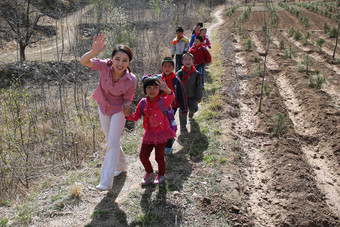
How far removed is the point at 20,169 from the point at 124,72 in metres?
2.71

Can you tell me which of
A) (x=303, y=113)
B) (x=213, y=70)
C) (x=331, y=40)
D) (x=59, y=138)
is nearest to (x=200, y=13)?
(x=331, y=40)

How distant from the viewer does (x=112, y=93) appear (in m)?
3.38

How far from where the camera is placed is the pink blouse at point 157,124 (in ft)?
11.3

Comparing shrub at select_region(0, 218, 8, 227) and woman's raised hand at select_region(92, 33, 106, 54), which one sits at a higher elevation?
woman's raised hand at select_region(92, 33, 106, 54)

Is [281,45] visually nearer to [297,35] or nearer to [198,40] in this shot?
[297,35]

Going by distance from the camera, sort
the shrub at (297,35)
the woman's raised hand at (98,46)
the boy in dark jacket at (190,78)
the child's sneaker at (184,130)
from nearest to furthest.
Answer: the woman's raised hand at (98,46) → the boy in dark jacket at (190,78) → the child's sneaker at (184,130) → the shrub at (297,35)

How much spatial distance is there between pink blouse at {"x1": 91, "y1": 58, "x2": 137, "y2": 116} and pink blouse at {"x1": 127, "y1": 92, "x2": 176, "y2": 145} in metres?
0.22

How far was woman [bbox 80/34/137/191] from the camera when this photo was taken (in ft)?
10.8

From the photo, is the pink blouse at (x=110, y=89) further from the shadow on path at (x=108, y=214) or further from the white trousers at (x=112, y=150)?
the shadow on path at (x=108, y=214)

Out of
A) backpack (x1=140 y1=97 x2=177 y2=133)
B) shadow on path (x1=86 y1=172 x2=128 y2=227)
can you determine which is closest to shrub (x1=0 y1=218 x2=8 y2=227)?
shadow on path (x1=86 y1=172 x2=128 y2=227)

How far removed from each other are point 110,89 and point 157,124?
69cm

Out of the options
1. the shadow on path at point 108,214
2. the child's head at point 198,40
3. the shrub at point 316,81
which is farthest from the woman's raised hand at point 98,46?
the shrub at point 316,81

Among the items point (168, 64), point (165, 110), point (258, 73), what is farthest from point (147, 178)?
point (258, 73)

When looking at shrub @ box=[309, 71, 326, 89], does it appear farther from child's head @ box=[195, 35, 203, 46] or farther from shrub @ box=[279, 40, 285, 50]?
shrub @ box=[279, 40, 285, 50]
